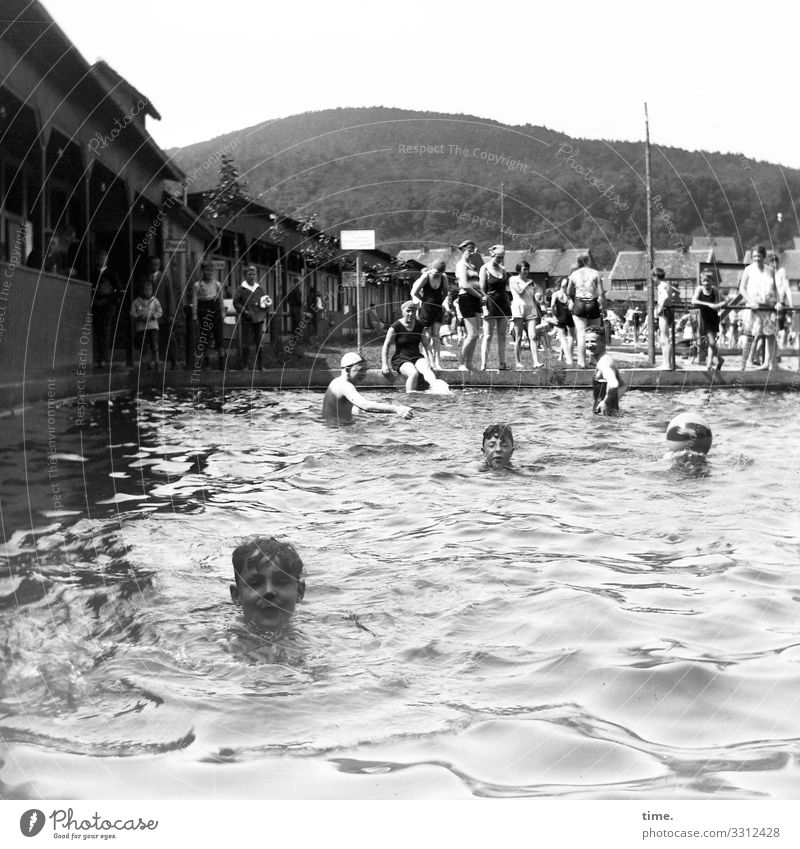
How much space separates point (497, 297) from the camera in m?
15.8

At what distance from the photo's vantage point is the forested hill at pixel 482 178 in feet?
21.8

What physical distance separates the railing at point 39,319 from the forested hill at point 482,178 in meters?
3.02

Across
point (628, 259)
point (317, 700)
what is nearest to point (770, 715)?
point (317, 700)

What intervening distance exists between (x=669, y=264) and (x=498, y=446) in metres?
52.5

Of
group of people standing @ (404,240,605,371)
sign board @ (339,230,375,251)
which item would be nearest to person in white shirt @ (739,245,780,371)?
group of people standing @ (404,240,605,371)

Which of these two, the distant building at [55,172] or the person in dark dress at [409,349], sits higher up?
the distant building at [55,172]

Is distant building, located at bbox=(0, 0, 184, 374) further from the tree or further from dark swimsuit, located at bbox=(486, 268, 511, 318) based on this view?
dark swimsuit, located at bbox=(486, 268, 511, 318)

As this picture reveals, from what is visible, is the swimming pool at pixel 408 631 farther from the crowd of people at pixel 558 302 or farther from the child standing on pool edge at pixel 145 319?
the child standing on pool edge at pixel 145 319

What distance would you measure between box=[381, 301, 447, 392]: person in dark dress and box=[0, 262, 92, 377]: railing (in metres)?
4.04

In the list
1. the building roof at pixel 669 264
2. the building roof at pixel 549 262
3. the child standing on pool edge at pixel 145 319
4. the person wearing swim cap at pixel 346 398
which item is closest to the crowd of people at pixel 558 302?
the person wearing swim cap at pixel 346 398

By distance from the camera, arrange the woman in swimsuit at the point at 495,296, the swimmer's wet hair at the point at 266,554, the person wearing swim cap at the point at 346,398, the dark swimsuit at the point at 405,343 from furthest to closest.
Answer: the woman in swimsuit at the point at 495,296
the dark swimsuit at the point at 405,343
the person wearing swim cap at the point at 346,398
the swimmer's wet hair at the point at 266,554

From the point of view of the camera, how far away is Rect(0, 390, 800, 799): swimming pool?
11.2ft

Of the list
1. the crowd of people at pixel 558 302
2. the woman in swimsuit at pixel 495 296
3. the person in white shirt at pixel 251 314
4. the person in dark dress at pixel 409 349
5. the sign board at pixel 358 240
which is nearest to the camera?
the sign board at pixel 358 240

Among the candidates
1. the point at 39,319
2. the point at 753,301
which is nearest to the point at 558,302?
the point at 753,301
